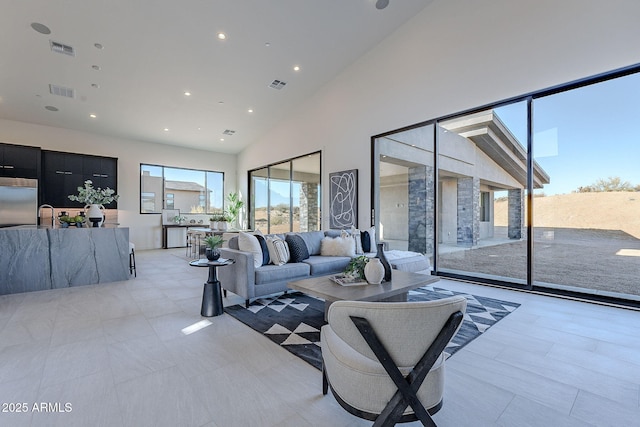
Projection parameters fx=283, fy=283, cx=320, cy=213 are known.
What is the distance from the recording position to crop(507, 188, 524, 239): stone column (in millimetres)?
4477

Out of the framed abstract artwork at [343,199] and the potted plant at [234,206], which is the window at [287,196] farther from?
the framed abstract artwork at [343,199]

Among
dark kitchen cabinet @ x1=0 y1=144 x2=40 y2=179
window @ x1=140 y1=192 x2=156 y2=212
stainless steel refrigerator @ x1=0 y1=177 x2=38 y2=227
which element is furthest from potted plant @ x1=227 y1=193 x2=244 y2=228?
dark kitchen cabinet @ x1=0 y1=144 x2=40 y2=179

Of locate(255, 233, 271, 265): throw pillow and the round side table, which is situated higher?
locate(255, 233, 271, 265): throw pillow

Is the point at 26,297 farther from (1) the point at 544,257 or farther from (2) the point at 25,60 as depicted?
(1) the point at 544,257

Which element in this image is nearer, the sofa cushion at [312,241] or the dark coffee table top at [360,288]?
the dark coffee table top at [360,288]

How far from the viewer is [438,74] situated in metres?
5.09

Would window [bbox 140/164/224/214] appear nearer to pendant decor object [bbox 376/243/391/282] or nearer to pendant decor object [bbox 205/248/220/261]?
pendant decor object [bbox 205/248/220/261]

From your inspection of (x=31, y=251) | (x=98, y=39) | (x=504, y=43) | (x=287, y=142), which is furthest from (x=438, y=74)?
(x=31, y=251)

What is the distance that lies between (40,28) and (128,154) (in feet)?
16.0

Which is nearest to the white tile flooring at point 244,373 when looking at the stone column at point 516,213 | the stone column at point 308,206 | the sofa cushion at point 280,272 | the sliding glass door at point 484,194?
the sofa cushion at point 280,272

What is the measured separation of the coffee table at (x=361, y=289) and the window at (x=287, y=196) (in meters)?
4.79

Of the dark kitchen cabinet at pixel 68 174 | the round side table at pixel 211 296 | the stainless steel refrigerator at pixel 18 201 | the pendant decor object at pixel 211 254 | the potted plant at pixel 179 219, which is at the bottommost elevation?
the round side table at pixel 211 296

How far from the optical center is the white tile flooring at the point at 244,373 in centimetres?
164

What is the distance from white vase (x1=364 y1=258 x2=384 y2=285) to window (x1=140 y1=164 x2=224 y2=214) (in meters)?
8.97
